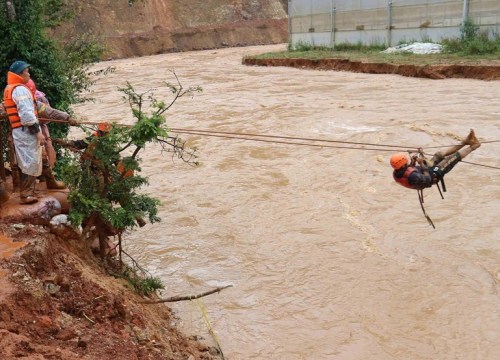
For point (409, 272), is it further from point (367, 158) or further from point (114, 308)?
point (367, 158)

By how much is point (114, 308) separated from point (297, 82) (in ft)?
63.5

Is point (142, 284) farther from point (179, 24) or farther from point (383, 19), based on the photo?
point (179, 24)

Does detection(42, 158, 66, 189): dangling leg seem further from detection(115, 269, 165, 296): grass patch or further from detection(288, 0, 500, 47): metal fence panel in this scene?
detection(288, 0, 500, 47): metal fence panel

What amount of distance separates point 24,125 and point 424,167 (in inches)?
172

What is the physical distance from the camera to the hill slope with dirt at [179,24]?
46.3 meters

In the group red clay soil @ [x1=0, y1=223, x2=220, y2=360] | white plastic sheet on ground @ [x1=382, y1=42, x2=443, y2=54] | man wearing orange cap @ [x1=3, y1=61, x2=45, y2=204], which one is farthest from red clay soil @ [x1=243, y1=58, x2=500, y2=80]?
man wearing orange cap @ [x1=3, y1=61, x2=45, y2=204]

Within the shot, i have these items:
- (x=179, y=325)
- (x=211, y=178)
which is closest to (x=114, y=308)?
(x=179, y=325)

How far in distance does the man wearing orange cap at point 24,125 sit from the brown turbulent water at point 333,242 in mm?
2209

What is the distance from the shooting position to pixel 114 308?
205 inches

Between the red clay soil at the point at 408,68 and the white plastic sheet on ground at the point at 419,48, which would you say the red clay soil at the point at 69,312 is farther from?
the white plastic sheet on ground at the point at 419,48

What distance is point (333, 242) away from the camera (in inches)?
331

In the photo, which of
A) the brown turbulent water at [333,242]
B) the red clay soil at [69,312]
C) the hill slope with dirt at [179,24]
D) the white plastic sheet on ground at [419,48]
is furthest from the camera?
the hill slope with dirt at [179,24]

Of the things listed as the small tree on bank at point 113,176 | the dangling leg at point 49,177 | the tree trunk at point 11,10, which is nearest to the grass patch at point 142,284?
the small tree on bank at point 113,176

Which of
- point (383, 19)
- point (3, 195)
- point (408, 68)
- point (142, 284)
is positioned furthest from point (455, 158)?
point (383, 19)
